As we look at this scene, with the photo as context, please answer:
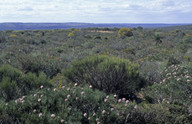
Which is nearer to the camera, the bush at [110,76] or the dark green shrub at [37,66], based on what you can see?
the bush at [110,76]

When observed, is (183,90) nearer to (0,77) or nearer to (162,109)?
(162,109)

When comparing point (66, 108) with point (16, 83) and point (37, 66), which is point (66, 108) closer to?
point (16, 83)

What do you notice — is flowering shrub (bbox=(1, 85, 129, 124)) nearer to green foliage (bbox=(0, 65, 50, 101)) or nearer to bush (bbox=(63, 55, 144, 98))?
green foliage (bbox=(0, 65, 50, 101))

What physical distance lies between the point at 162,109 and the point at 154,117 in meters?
0.24

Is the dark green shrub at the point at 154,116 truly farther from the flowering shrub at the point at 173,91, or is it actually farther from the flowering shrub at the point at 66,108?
the flowering shrub at the point at 173,91

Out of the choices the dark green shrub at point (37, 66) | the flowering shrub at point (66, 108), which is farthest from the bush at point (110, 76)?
the dark green shrub at point (37, 66)

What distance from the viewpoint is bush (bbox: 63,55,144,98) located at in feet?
18.3

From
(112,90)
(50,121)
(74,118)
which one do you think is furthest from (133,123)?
(112,90)

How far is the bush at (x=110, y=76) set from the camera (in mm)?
5570

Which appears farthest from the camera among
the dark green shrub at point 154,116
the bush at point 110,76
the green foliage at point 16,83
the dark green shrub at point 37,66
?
the dark green shrub at point 37,66

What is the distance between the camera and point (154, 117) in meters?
3.48

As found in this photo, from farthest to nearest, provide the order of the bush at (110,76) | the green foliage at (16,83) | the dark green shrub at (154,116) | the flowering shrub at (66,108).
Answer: the bush at (110,76) → the green foliage at (16,83) → the dark green shrub at (154,116) → the flowering shrub at (66,108)

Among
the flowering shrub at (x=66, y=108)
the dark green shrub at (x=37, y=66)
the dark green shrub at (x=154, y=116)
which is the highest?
the flowering shrub at (x=66, y=108)

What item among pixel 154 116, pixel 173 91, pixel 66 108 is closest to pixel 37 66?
pixel 66 108
